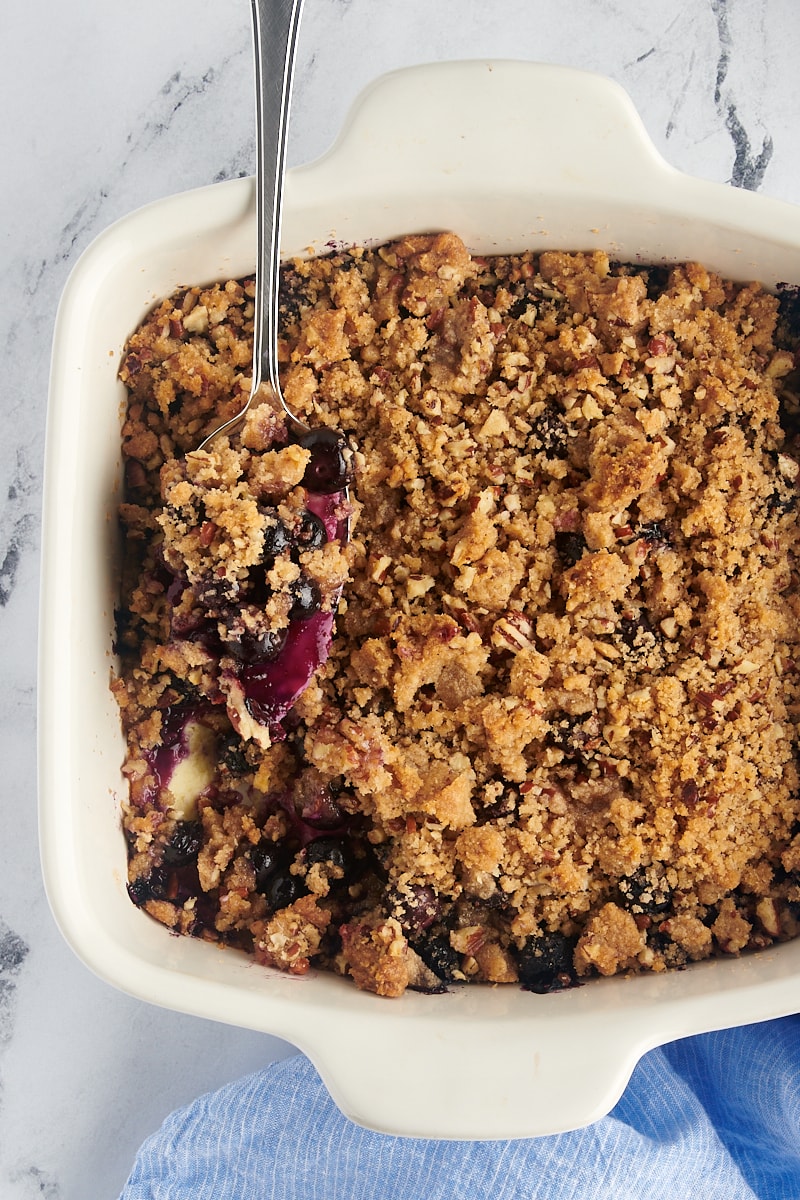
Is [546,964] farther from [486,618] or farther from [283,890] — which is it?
[486,618]

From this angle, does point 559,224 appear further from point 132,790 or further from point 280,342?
point 132,790

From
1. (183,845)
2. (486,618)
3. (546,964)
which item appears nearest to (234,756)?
(183,845)

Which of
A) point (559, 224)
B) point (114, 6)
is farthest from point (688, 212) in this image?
point (114, 6)

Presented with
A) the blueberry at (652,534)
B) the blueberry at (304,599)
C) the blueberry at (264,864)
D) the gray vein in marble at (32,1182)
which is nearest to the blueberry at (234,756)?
the blueberry at (264,864)

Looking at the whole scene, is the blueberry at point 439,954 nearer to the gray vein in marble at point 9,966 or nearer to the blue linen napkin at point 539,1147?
the blue linen napkin at point 539,1147

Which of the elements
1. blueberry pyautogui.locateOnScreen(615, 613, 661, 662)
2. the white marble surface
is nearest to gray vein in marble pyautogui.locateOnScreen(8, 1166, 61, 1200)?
the white marble surface
